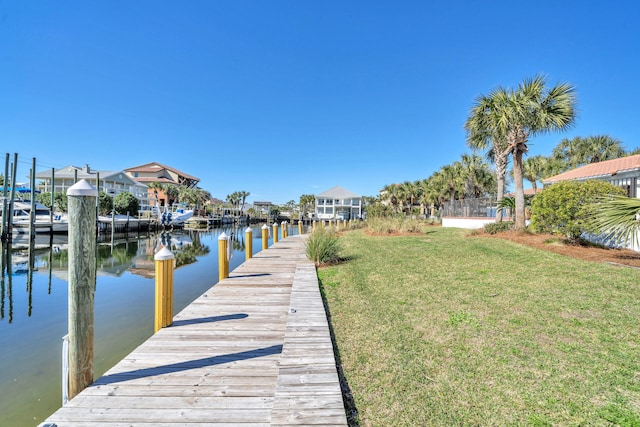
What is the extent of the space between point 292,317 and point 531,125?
15195mm

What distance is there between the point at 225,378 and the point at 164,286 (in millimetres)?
1902

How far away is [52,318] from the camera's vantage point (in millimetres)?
7711

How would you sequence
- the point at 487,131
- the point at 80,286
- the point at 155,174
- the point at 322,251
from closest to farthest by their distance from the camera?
the point at 80,286 < the point at 322,251 < the point at 487,131 < the point at 155,174

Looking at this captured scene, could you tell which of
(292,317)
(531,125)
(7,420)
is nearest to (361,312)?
(292,317)

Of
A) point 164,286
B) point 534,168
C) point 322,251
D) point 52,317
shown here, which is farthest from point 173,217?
point 534,168

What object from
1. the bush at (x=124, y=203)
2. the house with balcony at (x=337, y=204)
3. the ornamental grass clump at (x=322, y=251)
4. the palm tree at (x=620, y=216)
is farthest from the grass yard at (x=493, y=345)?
the house with balcony at (x=337, y=204)

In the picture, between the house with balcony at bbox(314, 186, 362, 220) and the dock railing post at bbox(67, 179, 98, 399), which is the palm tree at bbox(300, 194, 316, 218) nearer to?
the house with balcony at bbox(314, 186, 362, 220)

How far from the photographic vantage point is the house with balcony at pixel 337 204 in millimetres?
61938

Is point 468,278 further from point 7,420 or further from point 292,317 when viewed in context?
point 7,420

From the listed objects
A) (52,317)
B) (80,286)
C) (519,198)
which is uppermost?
(519,198)

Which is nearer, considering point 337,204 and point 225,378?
point 225,378

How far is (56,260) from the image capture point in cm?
1631

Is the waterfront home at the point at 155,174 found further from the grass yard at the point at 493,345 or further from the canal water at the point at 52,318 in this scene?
the grass yard at the point at 493,345

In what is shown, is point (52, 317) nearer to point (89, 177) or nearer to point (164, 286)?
point (164, 286)
